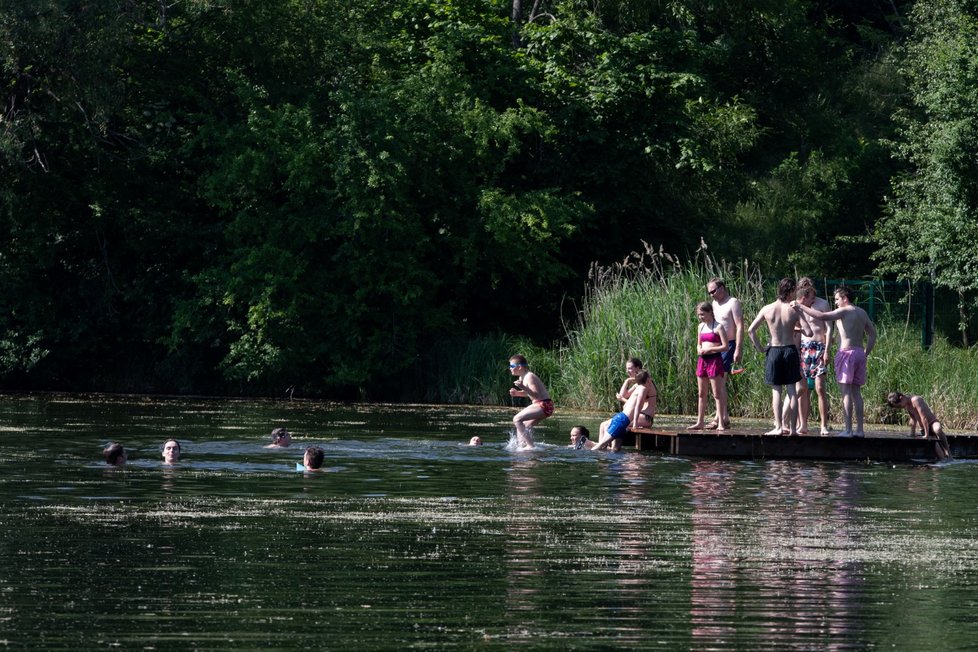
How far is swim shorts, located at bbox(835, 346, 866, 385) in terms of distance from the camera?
20.2 metres

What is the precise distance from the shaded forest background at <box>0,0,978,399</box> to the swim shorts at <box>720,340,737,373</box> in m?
13.4

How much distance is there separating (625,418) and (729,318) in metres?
2.09

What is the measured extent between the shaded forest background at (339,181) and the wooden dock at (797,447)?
1377 cm

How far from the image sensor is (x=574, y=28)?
125 ft

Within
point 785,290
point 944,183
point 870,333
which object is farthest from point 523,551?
point 944,183

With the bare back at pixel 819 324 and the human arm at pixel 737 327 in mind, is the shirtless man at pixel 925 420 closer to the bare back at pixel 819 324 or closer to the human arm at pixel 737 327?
the bare back at pixel 819 324

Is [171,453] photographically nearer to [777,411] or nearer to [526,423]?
[526,423]

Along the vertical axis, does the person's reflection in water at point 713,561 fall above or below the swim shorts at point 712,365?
below

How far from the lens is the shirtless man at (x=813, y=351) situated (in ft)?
66.5

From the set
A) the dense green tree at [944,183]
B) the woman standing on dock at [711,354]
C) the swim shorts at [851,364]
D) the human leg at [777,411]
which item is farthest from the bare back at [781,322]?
the dense green tree at [944,183]

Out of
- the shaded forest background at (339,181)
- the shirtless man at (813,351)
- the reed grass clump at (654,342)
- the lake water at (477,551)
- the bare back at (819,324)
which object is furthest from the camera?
the shaded forest background at (339,181)

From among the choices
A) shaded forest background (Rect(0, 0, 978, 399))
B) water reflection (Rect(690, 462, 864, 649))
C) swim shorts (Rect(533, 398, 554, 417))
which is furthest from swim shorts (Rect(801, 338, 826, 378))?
shaded forest background (Rect(0, 0, 978, 399))

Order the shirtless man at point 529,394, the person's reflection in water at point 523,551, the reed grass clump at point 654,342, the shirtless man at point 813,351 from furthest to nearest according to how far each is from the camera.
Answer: the reed grass clump at point 654,342, the shirtless man at point 529,394, the shirtless man at point 813,351, the person's reflection in water at point 523,551

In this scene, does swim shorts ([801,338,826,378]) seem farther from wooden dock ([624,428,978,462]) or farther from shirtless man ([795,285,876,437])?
wooden dock ([624,428,978,462])
